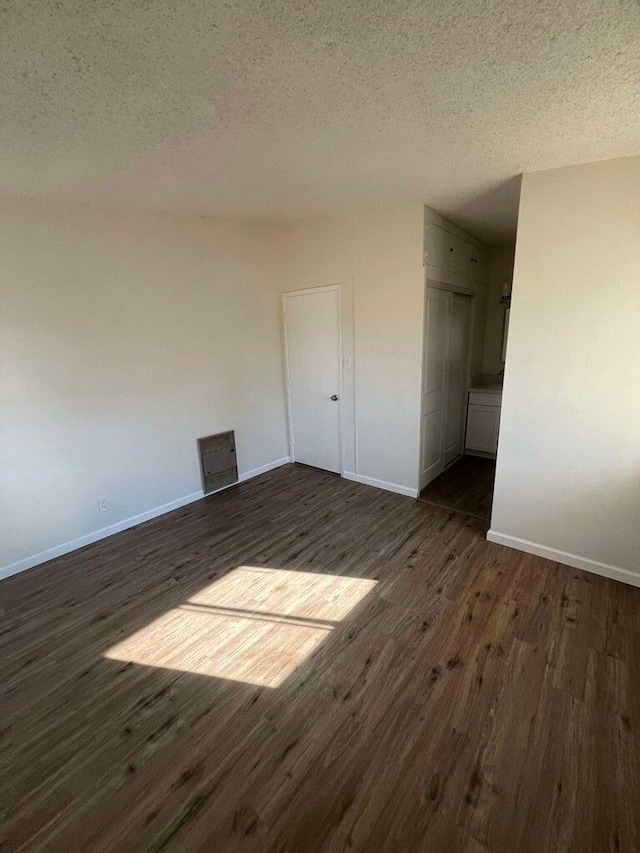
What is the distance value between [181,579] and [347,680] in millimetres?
1365

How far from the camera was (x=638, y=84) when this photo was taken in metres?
1.39

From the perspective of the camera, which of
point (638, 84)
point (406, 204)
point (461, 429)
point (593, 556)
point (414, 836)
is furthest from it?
point (461, 429)

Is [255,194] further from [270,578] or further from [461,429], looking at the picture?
[461,429]

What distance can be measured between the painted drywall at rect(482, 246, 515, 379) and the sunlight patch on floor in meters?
3.72

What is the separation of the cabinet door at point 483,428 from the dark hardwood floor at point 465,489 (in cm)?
19

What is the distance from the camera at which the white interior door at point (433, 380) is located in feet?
11.1

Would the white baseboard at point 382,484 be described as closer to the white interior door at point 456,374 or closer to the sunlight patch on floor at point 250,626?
the white interior door at point 456,374

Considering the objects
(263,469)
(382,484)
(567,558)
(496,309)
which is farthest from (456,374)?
(263,469)

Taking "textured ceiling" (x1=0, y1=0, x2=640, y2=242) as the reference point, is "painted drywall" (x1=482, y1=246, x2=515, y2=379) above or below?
below

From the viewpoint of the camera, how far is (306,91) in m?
1.41

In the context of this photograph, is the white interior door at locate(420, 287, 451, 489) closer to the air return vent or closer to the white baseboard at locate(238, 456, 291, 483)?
the white baseboard at locate(238, 456, 291, 483)

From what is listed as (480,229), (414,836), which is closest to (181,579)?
(414,836)

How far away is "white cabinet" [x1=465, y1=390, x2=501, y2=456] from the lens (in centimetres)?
436

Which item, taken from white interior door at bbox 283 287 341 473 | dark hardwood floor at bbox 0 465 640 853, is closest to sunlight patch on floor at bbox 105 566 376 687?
dark hardwood floor at bbox 0 465 640 853
